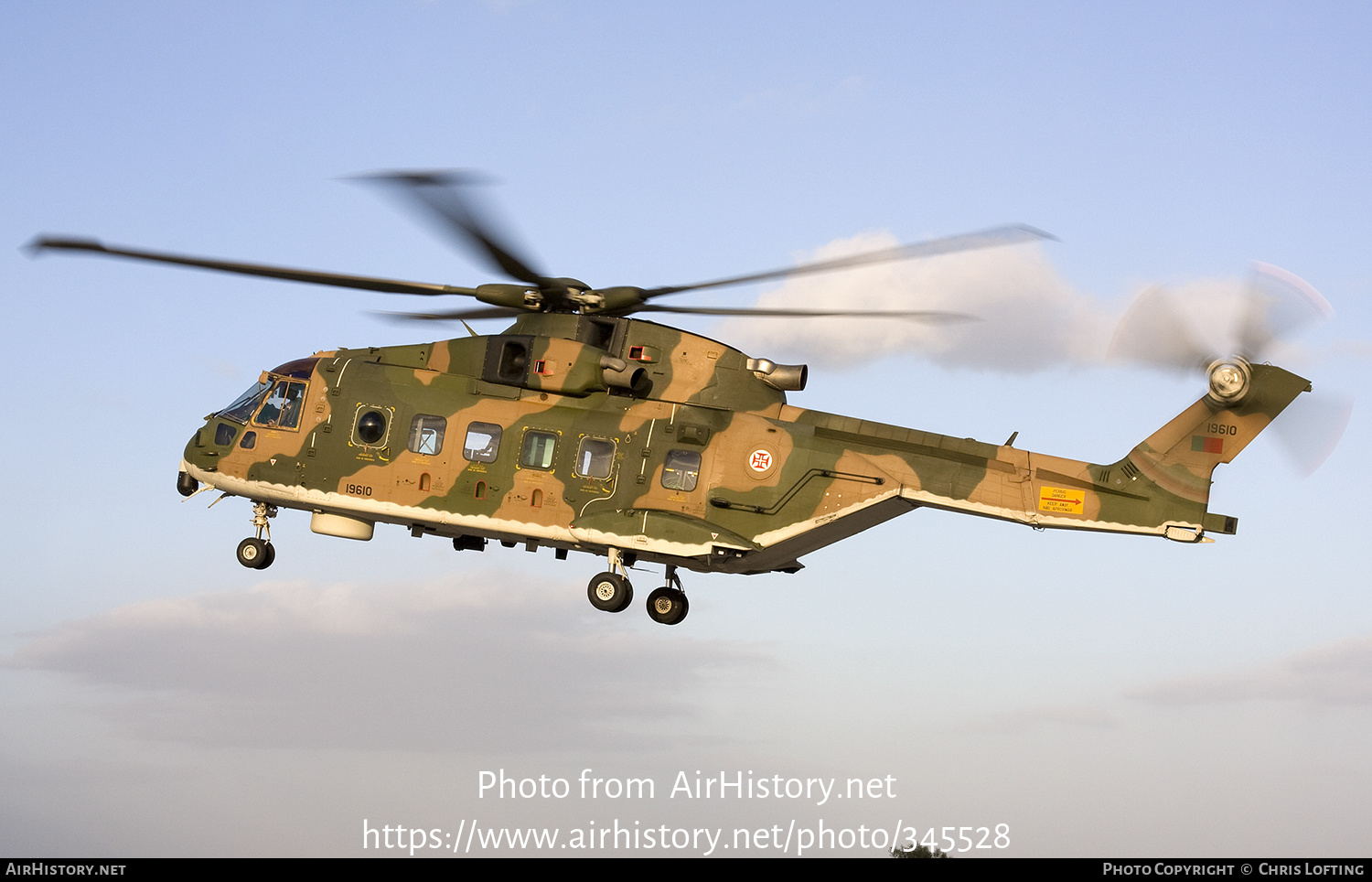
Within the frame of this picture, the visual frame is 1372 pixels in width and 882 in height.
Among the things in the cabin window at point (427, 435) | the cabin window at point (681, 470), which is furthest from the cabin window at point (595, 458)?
the cabin window at point (427, 435)

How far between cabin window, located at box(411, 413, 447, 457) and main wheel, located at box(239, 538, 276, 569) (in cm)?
420

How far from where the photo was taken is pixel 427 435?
2930 centimetres

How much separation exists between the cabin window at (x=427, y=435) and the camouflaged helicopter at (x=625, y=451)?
45 millimetres

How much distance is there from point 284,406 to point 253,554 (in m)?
3.10

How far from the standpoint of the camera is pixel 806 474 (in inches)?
1098

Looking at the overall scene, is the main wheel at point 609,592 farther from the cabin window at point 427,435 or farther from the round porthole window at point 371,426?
the round porthole window at point 371,426

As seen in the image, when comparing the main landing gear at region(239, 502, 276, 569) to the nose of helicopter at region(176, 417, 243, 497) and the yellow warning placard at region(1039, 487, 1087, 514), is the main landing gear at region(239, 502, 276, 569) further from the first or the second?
the yellow warning placard at region(1039, 487, 1087, 514)

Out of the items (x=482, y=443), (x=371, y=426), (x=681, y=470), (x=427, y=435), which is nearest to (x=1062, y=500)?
(x=681, y=470)

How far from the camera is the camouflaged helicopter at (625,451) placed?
89.0 feet

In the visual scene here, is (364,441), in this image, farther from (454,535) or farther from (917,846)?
(917,846)

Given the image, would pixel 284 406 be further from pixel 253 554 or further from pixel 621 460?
pixel 621 460

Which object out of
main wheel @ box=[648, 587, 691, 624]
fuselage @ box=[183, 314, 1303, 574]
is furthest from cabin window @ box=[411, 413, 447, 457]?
main wheel @ box=[648, 587, 691, 624]
